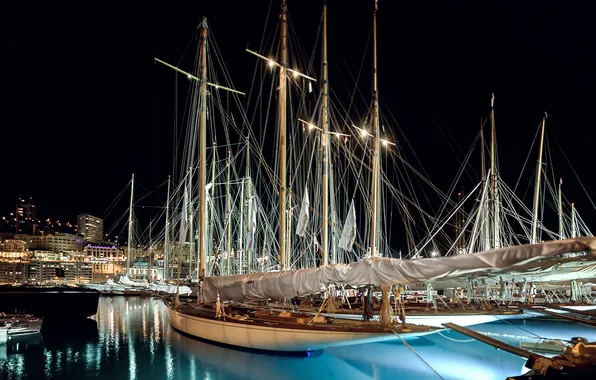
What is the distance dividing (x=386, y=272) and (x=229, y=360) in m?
7.65

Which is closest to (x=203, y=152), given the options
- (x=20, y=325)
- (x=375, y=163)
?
(x=375, y=163)

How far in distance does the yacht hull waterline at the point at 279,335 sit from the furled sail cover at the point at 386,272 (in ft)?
4.16

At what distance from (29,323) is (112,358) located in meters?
9.61

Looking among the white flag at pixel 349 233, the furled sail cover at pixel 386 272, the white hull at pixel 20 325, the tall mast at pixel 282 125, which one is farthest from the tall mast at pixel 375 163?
the white hull at pixel 20 325

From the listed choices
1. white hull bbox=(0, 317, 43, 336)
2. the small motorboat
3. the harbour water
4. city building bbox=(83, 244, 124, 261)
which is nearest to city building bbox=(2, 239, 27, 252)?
city building bbox=(83, 244, 124, 261)

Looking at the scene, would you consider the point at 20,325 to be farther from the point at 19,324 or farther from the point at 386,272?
the point at 386,272

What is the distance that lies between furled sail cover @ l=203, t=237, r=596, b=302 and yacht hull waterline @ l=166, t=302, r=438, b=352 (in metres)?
1.27

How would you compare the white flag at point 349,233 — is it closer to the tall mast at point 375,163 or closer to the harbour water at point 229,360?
the tall mast at point 375,163

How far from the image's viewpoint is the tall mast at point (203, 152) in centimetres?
2436

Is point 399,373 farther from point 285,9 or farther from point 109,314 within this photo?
point 109,314

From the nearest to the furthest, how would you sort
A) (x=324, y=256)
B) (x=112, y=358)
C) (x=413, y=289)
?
(x=112, y=358) → (x=324, y=256) → (x=413, y=289)

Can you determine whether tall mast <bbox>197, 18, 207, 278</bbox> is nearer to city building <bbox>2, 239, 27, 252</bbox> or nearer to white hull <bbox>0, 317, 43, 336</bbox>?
white hull <bbox>0, 317, 43, 336</bbox>

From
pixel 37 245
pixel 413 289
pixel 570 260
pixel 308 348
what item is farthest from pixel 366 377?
pixel 37 245

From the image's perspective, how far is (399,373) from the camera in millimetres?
15406
